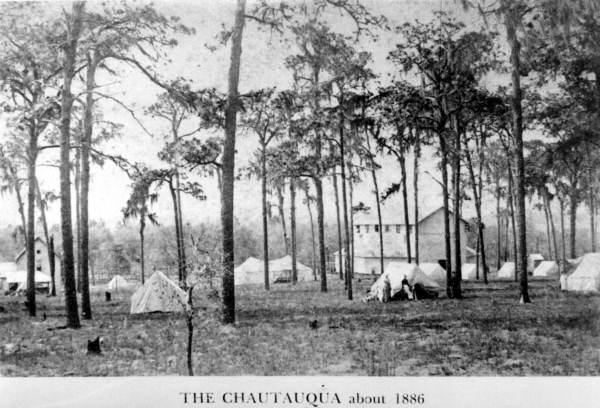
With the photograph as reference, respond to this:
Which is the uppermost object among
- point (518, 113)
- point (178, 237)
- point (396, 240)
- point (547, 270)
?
point (518, 113)

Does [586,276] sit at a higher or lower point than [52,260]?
lower

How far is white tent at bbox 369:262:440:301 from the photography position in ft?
56.4

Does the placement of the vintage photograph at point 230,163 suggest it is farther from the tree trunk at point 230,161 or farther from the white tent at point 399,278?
the white tent at point 399,278

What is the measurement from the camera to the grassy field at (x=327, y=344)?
734 centimetres

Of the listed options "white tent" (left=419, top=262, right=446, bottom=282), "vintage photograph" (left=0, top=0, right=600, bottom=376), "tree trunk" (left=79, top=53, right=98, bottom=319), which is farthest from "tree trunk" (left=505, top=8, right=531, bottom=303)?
"white tent" (left=419, top=262, right=446, bottom=282)

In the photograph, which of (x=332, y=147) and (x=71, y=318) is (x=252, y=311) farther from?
(x=332, y=147)

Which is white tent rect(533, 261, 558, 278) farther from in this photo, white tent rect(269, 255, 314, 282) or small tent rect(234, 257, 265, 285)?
small tent rect(234, 257, 265, 285)

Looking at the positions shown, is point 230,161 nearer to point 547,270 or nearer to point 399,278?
point 399,278

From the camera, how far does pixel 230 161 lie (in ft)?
32.4

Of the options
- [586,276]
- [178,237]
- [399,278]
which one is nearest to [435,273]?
[399,278]

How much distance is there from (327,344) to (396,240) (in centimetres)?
2818
